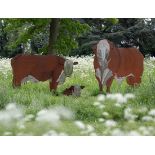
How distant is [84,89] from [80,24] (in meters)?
1.12

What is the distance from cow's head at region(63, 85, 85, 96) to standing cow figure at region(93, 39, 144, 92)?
1.15 feet

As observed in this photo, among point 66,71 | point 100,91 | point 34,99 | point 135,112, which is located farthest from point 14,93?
point 135,112

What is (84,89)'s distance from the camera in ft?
25.5

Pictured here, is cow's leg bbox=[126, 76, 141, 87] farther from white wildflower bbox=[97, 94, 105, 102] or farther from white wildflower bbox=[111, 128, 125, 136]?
white wildflower bbox=[111, 128, 125, 136]

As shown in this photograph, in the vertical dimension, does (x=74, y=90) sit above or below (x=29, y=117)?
above

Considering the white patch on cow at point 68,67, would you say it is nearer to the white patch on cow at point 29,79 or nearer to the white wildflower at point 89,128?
the white patch on cow at point 29,79

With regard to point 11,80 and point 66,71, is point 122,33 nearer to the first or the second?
point 66,71

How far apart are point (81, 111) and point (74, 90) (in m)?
0.70

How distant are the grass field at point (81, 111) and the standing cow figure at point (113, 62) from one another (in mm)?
155

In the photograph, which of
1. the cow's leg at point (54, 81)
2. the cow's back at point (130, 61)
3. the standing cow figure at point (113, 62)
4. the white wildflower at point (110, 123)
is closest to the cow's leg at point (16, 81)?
the cow's leg at point (54, 81)

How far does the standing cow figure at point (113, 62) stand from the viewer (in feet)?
24.9

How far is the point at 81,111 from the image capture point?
22.8 ft

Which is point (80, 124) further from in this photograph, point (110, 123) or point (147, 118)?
point (147, 118)

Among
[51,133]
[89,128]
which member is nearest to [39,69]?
[51,133]
